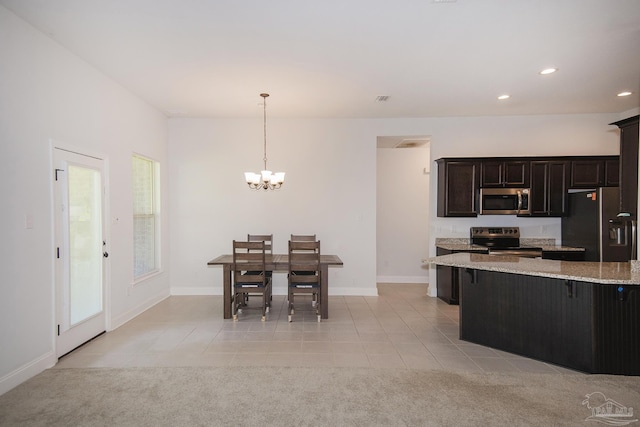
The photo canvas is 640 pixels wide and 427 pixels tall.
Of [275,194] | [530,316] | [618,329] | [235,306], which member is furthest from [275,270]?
[618,329]

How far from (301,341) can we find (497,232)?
377 centimetres

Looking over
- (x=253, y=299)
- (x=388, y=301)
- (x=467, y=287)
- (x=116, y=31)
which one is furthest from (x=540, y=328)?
(x=116, y=31)

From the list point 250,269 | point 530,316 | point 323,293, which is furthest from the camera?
point 323,293

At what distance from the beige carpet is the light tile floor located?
192mm

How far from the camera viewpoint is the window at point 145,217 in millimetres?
4738

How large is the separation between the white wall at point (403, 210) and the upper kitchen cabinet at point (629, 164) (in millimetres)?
3495

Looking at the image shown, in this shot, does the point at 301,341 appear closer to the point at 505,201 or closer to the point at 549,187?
the point at 505,201

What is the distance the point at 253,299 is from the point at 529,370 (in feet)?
12.5

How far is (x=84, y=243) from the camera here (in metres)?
3.54

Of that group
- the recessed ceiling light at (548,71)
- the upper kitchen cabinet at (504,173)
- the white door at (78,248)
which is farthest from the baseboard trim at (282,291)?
the recessed ceiling light at (548,71)

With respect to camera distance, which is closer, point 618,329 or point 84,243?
point 618,329

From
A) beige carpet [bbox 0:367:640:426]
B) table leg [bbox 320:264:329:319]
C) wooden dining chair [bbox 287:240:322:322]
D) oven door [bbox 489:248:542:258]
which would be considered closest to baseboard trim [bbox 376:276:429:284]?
oven door [bbox 489:248:542:258]

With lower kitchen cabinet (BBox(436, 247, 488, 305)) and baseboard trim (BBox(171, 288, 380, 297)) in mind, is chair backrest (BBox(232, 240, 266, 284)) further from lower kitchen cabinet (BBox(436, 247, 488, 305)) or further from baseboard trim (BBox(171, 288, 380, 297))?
lower kitchen cabinet (BBox(436, 247, 488, 305))

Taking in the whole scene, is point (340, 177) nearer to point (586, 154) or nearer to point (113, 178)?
point (113, 178)
